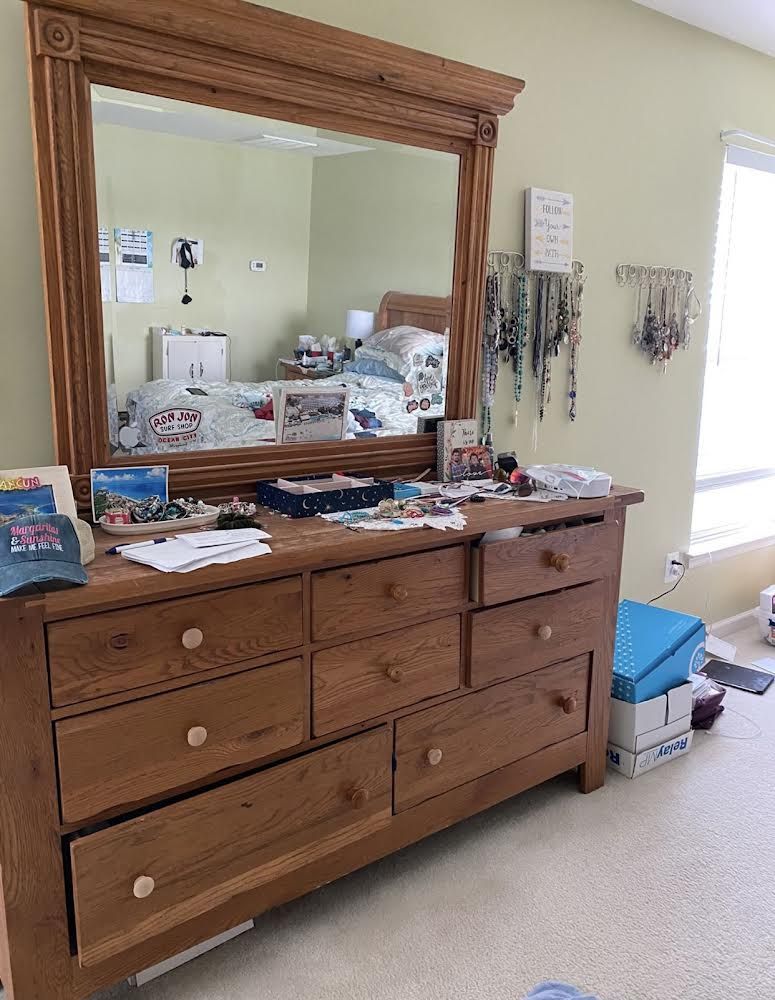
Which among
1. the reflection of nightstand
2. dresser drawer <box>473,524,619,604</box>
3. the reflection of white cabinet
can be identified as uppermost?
the reflection of white cabinet

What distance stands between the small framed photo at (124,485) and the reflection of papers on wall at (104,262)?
350mm

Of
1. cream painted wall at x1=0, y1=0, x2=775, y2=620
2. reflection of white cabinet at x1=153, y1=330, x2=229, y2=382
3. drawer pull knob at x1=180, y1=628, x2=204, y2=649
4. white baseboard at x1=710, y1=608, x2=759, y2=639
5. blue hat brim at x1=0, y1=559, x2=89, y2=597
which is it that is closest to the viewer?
blue hat brim at x1=0, y1=559, x2=89, y2=597

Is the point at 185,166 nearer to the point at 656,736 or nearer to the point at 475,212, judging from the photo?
the point at 475,212

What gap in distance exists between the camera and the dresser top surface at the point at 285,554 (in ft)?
4.55

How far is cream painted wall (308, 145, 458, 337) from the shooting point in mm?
1980

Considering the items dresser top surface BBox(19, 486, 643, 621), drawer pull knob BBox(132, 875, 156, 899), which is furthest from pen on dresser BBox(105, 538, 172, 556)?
drawer pull knob BBox(132, 875, 156, 899)

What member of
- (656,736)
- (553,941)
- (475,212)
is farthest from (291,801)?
(475,212)

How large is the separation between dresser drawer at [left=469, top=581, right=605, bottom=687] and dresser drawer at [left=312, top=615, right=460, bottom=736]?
0.07 m

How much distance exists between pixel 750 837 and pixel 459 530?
121cm

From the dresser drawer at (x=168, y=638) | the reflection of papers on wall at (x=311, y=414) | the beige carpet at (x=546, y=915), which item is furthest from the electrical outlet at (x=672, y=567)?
the dresser drawer at (x=168, y=638)

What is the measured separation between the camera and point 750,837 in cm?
222

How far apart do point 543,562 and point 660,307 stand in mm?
1358

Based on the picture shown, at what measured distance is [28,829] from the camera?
1.42m

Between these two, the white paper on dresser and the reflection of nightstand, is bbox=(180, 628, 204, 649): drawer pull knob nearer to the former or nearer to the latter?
the white paper on dresser
